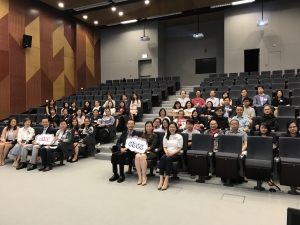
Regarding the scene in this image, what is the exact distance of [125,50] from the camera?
1234 cm

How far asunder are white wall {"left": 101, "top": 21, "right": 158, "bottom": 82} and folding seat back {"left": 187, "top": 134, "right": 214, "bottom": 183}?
8.43 meters

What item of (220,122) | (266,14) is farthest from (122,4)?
(220,122)

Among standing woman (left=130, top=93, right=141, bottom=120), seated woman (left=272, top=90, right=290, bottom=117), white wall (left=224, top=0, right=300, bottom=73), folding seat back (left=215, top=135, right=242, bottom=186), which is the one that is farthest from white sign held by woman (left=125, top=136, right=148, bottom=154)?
white wall (left=224, top=0, right=300, bottom=73)

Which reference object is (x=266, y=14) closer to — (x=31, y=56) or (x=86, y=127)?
(x=86, y=127)

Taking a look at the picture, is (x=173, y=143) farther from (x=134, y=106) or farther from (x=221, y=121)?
(x=134, y=106)

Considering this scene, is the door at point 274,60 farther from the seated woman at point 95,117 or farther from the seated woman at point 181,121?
the seated woman at point 95,117

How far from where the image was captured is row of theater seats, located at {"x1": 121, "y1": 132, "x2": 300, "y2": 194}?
9.72ft

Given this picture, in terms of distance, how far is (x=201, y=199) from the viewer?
288 cm

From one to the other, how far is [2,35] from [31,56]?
1207mm

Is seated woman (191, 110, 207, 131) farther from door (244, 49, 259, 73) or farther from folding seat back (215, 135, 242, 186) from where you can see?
door (244, 49, 259, 73)

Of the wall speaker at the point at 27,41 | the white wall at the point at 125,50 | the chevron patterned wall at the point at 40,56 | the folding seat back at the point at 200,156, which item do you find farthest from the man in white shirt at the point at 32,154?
the white wall at the point at 125,50

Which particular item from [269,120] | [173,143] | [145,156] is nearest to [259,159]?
[173,143]

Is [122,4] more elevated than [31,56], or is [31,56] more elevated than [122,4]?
[122,4]

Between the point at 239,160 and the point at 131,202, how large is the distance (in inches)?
61.0
